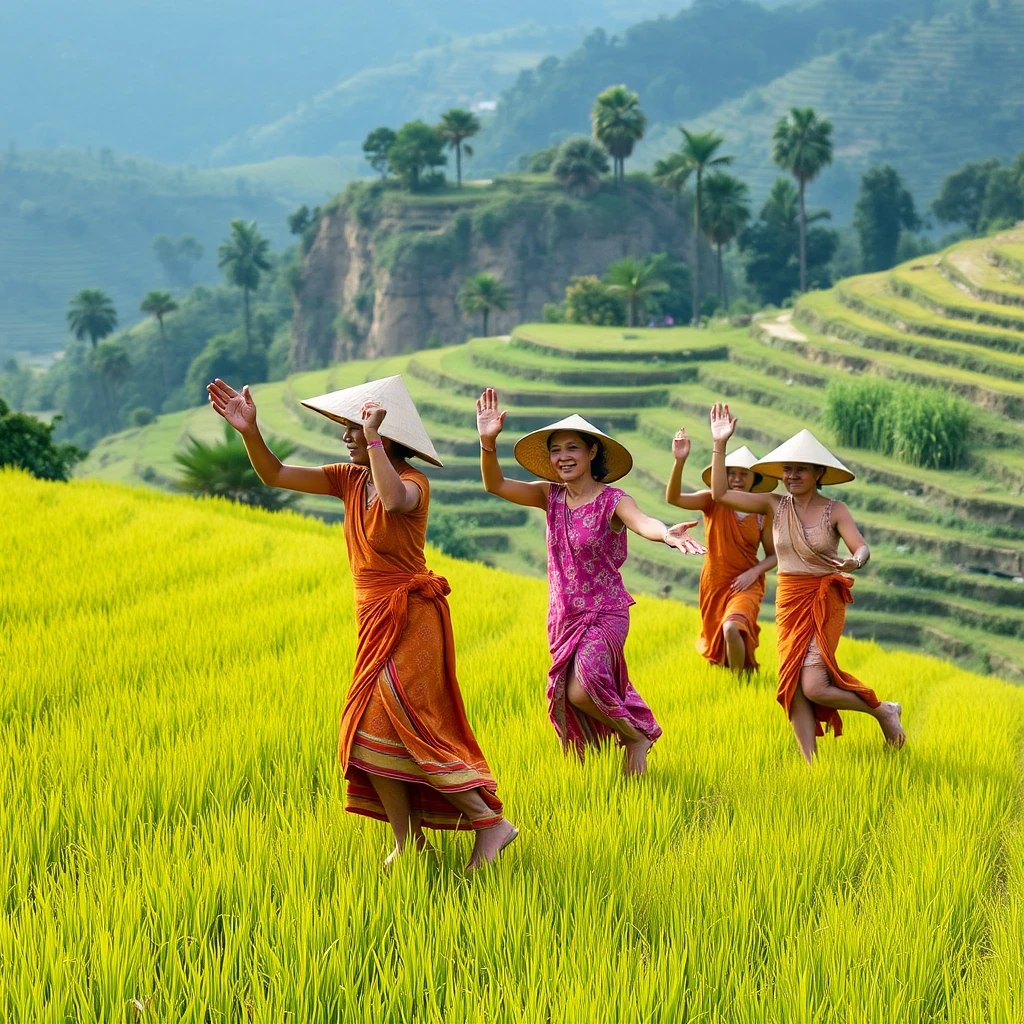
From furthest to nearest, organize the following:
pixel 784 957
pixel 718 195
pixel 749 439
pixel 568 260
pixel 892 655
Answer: pixel 568 260
pixel 718 195
pixel 749 439
pixel 892 655
pixel 784 957

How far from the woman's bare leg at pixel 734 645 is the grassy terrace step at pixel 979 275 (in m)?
25.8

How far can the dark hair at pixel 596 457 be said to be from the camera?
4.79 metres

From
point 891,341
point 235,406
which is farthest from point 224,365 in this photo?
point 235,406

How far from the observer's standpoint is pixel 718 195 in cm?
5356

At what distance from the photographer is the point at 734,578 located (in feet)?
23.8

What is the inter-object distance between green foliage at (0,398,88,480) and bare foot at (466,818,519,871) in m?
11.5

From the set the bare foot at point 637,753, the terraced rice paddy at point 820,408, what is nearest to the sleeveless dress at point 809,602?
the bare foot at point 637,753

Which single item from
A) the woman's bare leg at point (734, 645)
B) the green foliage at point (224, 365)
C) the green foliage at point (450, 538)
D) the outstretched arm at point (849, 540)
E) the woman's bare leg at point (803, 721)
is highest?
the outstretched arm at point (849, 540)

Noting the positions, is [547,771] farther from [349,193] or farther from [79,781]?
[349,193]

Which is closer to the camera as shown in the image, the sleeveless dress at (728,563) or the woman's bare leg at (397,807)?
the woman's bare leg at (397,807)

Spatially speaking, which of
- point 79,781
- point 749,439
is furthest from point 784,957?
point 749,439

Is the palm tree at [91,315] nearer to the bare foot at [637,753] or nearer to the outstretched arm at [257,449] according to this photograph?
the bare foot at [637,753]

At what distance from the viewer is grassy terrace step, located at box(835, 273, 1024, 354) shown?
2683 centimetres

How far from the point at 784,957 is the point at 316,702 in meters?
3.06
